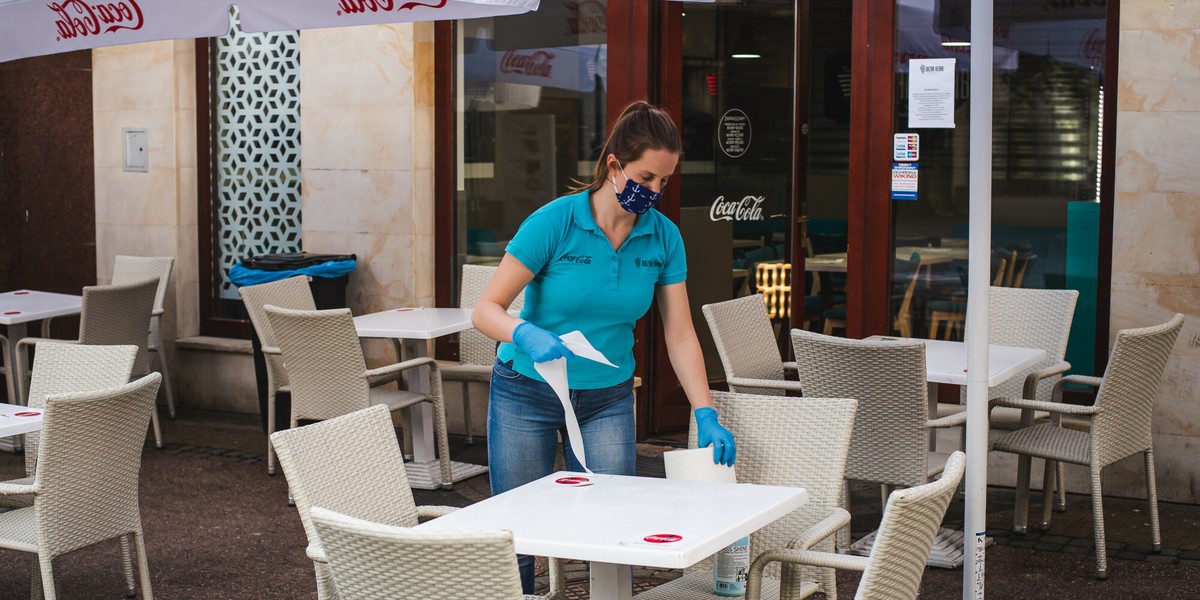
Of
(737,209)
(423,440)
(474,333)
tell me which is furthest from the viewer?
(737,209)

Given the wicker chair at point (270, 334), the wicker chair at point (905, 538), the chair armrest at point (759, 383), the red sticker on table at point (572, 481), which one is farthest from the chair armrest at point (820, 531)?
the wicker chair at point (270, 334)

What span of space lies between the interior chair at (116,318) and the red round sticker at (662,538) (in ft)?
17.6

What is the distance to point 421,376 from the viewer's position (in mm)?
7242

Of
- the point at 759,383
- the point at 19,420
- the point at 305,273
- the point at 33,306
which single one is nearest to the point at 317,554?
the point at 19,420

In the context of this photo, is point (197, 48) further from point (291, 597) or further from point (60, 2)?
point (291, 597)

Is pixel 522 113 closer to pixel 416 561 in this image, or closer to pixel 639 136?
pixel 639 136

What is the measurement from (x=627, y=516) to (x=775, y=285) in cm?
518

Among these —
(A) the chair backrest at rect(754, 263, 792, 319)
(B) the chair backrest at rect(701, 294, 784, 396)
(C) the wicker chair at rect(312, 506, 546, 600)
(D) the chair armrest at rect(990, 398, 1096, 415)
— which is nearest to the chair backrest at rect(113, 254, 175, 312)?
(A) the chair backrest at rect(754, 263, 792, 319)

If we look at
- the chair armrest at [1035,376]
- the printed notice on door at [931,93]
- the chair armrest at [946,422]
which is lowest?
the chair armrest at [946,422]

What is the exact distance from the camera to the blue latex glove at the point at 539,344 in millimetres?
3520

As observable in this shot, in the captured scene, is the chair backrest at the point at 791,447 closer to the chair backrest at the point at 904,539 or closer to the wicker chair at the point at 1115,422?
the chair backrest at the point at 904,539

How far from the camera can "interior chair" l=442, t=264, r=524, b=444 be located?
7.50 metres

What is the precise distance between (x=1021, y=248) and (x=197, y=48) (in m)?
5.61

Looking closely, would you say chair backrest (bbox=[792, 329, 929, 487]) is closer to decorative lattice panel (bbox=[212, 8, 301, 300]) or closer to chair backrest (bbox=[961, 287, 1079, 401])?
chair backrest (bbox=[961, 287, 1079, 401])
